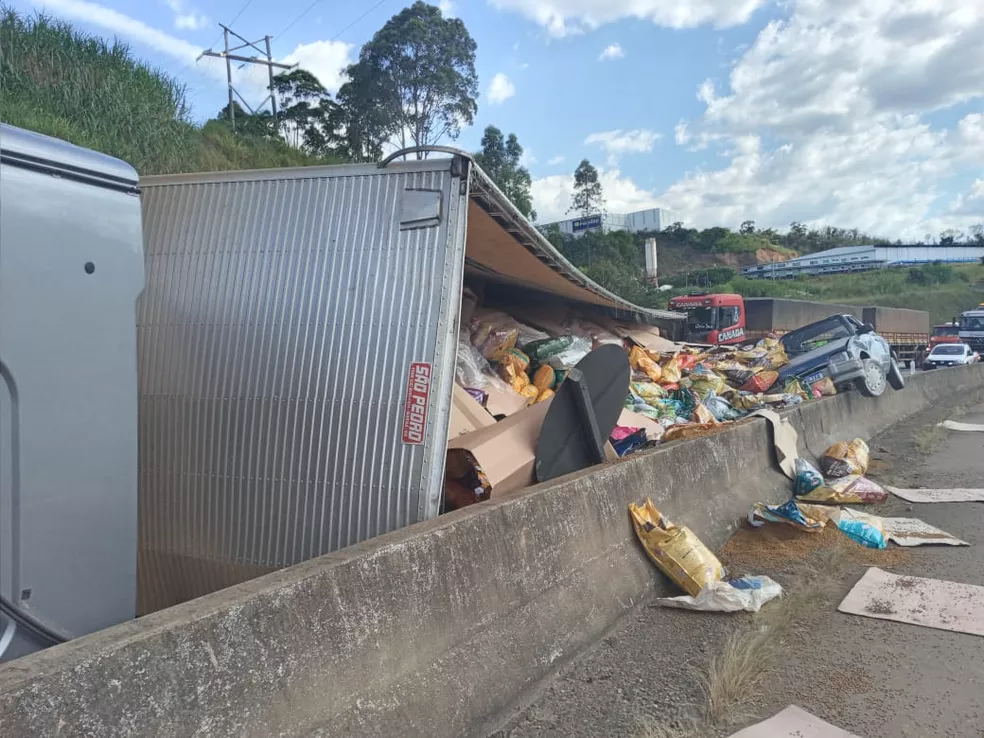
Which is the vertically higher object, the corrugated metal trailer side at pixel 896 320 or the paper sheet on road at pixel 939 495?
the corrugated metal trailer side at pixel 896 320

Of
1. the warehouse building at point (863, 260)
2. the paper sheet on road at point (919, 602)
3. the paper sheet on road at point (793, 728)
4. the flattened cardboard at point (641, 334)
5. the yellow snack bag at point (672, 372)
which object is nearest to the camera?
the paper sheet on road at point (793, 728)

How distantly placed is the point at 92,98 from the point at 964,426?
17.0m

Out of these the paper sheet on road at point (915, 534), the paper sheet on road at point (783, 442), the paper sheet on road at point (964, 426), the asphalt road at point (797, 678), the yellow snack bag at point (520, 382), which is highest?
the yellow snack bag at point (520, 382)

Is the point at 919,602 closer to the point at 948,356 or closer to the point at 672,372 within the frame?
the point at 672,372

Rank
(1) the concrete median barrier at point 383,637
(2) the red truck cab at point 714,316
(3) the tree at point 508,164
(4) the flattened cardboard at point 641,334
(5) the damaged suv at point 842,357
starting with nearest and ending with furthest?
1. (1) the concrete median barrier at point 383,637
2. (4) the flattened cardboard at point 641,334
3. (5) the damaged suv at point 842,357
4. (2) the red truck cab at point 714,316
5. (3) the tree at point 508,164

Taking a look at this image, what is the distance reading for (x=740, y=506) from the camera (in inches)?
272

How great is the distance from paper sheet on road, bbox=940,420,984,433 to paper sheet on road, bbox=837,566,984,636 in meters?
9.68

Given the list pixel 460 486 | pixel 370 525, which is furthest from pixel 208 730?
pixel 460 486

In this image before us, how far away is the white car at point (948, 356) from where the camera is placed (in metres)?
32.0

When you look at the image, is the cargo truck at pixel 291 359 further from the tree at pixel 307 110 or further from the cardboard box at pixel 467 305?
the tree at pixel 307 110

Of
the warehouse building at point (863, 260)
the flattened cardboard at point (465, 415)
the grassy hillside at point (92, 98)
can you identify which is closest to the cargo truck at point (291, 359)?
the flattened cardboard at point (465, 415)

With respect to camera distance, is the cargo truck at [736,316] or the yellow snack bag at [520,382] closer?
the yellow snack bag at [520,382]

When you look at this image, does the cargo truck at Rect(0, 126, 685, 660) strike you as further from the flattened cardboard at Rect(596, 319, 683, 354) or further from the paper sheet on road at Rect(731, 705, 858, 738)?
the flattened cardboard at Rect(596, 319, 683, 354)

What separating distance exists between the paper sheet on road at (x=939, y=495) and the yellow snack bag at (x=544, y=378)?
3905 millimetres
